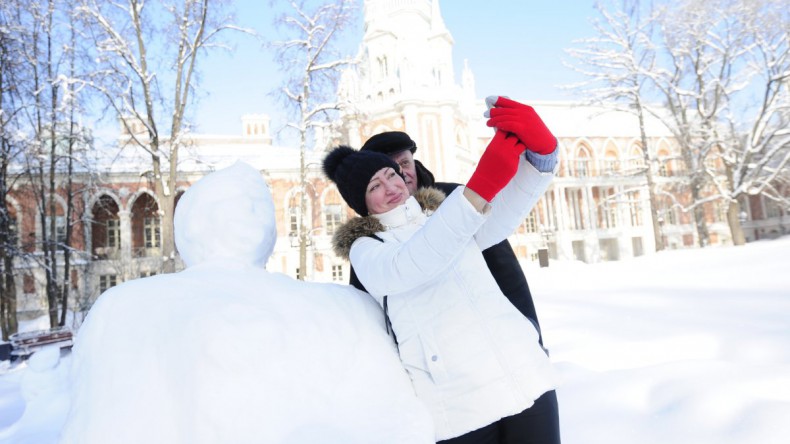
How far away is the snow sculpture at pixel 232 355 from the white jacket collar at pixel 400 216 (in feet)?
1.03

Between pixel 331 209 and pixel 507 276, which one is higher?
pixel 331 209

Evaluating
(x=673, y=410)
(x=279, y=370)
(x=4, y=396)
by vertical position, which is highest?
(x=279, y=370)

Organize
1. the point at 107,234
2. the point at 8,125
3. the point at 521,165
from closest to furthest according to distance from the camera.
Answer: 1. the point at 521,165
2. the point at 8,125
3. the point at 107,234

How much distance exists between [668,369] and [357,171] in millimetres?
2728

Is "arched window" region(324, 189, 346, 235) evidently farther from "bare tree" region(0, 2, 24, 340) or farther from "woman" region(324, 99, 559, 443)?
"woman" region(324, 99, 559, 443)

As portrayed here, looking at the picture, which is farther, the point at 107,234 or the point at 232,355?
the point at 107,234

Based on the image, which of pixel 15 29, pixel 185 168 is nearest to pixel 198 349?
pixel 15 29

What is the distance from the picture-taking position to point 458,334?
1430 mm

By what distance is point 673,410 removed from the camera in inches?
102

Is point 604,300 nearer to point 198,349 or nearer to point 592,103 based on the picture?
point 198,349

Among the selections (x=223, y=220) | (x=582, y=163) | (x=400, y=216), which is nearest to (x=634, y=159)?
(x=582, y=163)

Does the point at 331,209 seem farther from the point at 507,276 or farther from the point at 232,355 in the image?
the point at 232,355

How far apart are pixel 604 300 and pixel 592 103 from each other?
43.4 ft

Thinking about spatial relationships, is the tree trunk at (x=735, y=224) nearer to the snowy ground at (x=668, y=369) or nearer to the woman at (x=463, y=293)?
the snowy ground at (x=668, y=369)
